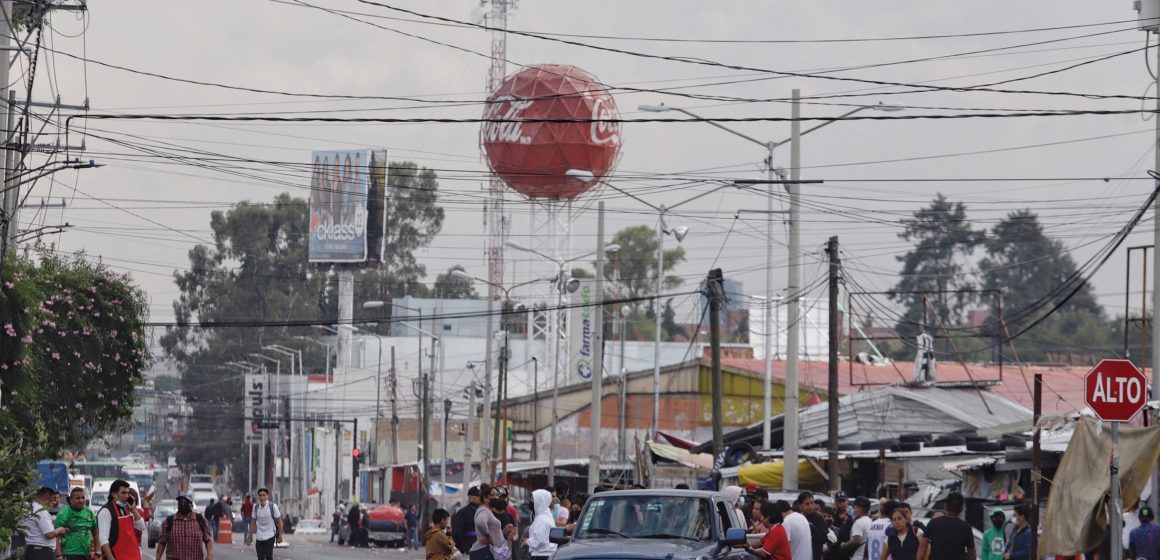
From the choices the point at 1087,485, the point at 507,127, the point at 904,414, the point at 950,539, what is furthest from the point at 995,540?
the point at 507,127

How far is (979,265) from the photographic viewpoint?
118m

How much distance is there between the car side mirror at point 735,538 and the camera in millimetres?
15430

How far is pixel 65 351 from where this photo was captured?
27.9 meters

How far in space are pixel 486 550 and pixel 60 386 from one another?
11272mm

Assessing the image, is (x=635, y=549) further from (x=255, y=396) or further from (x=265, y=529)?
(x=255, y=396)

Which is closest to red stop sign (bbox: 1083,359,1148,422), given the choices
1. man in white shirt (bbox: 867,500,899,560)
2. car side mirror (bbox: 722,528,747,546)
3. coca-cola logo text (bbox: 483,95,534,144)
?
man in white shirt (bbox: 867,500,899,560)

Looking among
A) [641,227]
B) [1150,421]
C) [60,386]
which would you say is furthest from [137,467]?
[1150,421]

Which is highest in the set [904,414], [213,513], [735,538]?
[904,414]

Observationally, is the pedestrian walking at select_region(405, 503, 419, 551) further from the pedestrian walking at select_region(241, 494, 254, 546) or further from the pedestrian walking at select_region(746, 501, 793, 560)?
the pedestrian walking at select_region(746, 501, 793, 560)

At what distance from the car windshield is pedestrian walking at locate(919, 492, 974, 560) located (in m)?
2.57

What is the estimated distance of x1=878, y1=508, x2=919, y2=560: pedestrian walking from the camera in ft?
58.5

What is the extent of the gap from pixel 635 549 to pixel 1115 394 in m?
5.40

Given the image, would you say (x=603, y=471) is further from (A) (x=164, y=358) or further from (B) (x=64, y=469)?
(A) (x=164, y=358)

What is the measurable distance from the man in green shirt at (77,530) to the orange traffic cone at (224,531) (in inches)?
1254
